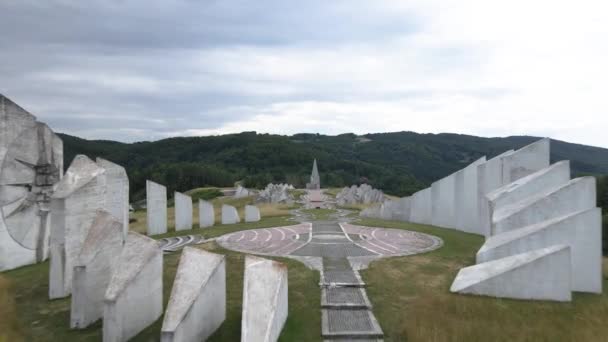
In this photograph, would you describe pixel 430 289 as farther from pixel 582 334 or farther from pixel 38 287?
pixel 38 287

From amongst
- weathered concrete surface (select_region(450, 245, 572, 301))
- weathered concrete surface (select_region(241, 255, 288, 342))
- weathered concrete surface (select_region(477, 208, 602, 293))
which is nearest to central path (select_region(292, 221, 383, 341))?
weathered concrete surface (select_region(241, 255, 288, 342))

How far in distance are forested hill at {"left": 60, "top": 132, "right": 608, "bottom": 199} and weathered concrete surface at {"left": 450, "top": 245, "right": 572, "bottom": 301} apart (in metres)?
A: 55.6

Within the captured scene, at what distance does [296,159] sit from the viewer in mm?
93812

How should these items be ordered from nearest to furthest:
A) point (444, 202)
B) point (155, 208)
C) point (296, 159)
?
1. point (155, 208)
2. point (444, 202)
3. point (296, 159)

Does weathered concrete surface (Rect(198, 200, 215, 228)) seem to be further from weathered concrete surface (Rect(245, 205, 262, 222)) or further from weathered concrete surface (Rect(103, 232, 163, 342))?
weathered concrete surface (Rect(103, 232, 163, 342))

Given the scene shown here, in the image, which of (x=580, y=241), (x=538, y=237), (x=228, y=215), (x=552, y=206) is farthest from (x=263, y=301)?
(x=228, y=215)

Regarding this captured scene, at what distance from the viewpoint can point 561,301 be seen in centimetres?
1020

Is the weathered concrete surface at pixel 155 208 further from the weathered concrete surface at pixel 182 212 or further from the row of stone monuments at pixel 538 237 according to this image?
the row of stone monuments at pixel 538 237

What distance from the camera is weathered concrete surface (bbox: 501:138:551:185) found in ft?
61.4

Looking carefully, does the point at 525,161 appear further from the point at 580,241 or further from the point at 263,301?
the point at 263,301

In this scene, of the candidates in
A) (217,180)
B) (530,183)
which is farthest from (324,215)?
(217,180)

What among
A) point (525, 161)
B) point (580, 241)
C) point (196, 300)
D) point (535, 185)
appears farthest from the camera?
point (525, 161)

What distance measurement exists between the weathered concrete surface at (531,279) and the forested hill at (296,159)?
55631mm

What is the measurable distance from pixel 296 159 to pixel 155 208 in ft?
235
